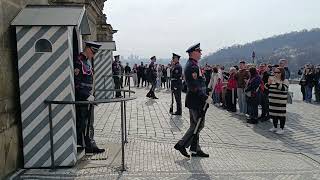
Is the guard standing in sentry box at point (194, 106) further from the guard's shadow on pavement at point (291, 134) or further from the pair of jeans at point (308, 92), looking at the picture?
the pair of jeans at point (308, 92)

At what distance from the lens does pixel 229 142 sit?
34.1 feet

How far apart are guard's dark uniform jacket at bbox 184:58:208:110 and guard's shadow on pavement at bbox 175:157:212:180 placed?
3.14 ft

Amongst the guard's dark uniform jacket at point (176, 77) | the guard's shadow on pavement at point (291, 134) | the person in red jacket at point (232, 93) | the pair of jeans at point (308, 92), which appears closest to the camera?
the guard's shadow on pavement at point (291, 134)

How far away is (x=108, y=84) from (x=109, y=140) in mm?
9886

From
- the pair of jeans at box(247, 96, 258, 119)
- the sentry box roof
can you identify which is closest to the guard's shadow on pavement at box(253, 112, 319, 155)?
the pair of jeans at box(247, 96, 258, 119)

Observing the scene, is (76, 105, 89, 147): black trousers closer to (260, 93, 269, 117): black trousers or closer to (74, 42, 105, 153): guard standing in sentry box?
(74, 42, 105, 153): guard standing in sentry box

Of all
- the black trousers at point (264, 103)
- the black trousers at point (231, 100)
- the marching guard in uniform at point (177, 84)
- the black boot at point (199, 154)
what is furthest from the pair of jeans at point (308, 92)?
the black boot at point (199, 154)

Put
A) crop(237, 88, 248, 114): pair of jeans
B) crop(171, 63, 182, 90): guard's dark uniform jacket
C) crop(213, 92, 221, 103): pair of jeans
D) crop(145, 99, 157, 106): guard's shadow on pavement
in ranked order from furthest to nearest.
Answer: crop(213, 92, 221, 103): pair of jeans
crop(145, 99, 157, 106): guard's shadow on pavement
crop(237, 88, 248, 114): pair of jeans
crop(171, 63, 182, 90): guard's dark uniform jacket

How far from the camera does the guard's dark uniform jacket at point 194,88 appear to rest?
8.64m

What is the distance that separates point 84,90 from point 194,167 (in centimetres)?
225

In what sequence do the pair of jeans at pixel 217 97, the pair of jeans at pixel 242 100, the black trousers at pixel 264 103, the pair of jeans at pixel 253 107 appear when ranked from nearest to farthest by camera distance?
the pair of jeans at pixel 253 107, the black trousers at pixel 264 103, the pair of jeans at pixel 242 100, the pair of jeans at pixel 217 97

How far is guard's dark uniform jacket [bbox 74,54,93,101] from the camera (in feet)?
27.0

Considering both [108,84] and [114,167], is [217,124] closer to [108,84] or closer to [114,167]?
[114,167]

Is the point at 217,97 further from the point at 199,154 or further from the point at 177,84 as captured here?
the point at 199,154
